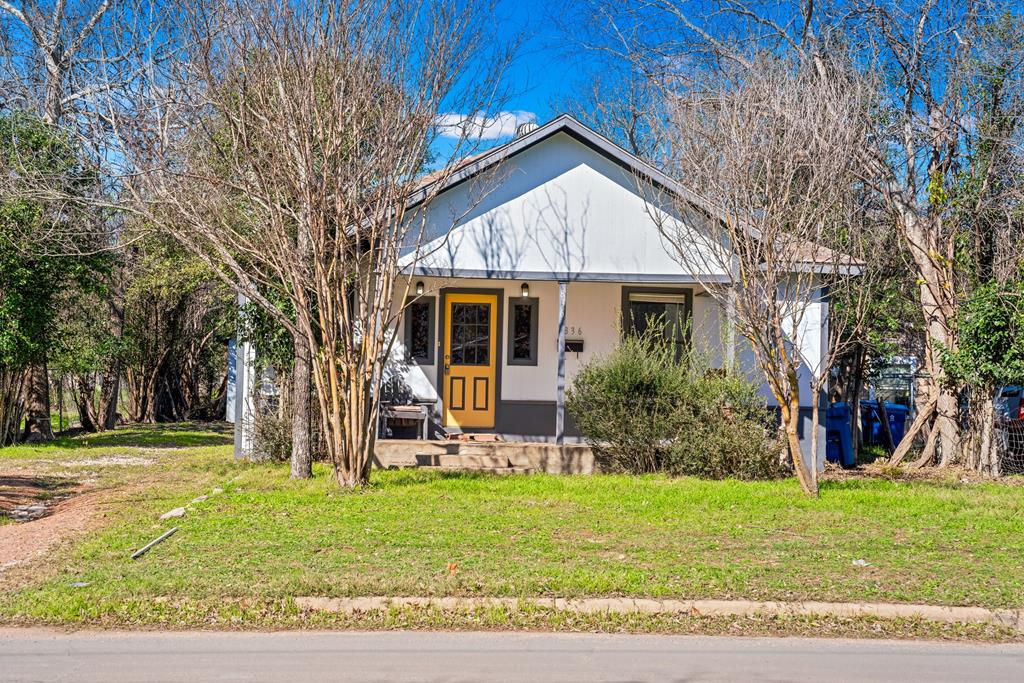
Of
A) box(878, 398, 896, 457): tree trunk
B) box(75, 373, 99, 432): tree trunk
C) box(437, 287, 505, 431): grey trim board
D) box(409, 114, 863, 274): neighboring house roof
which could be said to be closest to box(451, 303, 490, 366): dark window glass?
box(437, 287, 505, 431): grey trim board

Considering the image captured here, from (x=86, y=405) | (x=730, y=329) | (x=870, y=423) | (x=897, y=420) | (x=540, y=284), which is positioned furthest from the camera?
(x=86, y=405)

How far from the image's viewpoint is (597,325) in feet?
56.1

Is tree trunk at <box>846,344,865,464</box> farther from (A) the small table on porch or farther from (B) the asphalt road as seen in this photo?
(B) the asphalt road

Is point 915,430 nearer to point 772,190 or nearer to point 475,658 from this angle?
A: point 772,190

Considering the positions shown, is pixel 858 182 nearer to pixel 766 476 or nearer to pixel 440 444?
pixel 766 476

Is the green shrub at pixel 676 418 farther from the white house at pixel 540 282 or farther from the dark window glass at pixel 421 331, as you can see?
the dark window glass at pixel 421 331

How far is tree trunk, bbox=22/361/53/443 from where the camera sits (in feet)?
61.3

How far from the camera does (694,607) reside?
686 centimetres

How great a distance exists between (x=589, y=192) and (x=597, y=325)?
285cm

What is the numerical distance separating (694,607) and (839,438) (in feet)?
35.7

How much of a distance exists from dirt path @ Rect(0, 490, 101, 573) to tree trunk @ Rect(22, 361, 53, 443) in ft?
27.0

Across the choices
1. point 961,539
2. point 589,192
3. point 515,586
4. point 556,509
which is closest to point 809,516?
point 961,539

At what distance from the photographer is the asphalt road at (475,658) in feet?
18.2

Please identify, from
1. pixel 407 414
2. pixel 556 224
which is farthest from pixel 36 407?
pixel 556 224
